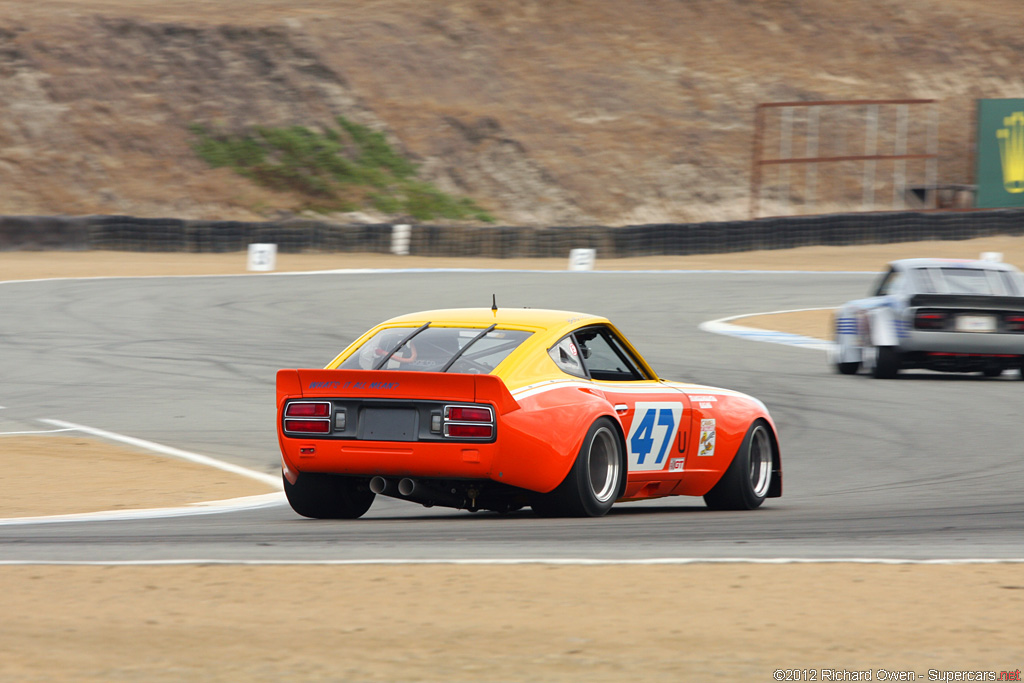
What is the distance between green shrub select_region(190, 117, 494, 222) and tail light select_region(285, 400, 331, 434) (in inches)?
1625

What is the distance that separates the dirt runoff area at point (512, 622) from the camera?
4199 millimetres

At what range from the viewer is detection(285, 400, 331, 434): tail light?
22.7 ft

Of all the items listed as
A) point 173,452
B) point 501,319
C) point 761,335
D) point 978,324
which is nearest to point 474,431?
point 501,319

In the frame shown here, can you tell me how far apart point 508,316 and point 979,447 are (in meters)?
4.49

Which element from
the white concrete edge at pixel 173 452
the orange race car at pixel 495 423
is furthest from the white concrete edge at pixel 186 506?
the orange race car at pixel 495 423

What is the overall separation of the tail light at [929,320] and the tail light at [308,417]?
29.8ft

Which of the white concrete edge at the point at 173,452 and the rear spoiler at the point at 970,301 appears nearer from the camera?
the white concrete edge at the point at 173,452

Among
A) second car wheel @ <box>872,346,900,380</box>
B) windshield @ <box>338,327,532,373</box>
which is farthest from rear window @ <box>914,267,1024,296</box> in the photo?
windshield @ <box>338,327,532,373</box>

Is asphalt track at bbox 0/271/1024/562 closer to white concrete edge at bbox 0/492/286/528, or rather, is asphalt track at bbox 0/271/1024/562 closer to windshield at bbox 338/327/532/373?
white concrete edge at bbox 0/492/286/528

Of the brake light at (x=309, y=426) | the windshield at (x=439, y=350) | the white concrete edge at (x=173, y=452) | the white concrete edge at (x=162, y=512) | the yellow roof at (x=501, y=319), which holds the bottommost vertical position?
the white concrete edge at (x=173, y=452)

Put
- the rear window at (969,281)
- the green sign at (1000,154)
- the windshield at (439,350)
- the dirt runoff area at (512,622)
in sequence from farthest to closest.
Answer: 1. the green sign at (1000,154)
2. the rear window at (969,281)
3. the windshield at (439,350)
4. the dirt runoff area at (512,622)

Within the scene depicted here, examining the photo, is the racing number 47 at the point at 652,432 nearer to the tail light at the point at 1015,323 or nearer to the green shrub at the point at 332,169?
the tail light at the point at 1015,323

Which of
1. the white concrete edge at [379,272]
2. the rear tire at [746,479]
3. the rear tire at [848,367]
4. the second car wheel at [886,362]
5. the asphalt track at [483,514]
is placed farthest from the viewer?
the white concrete edge at [379,272]

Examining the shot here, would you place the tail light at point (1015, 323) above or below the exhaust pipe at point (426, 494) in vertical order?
above
